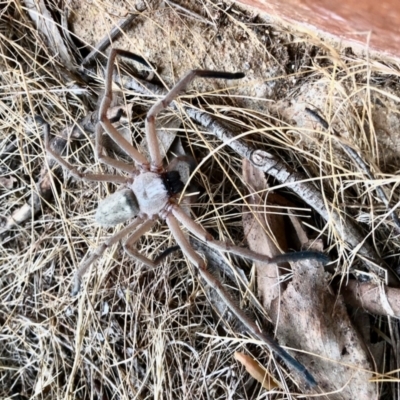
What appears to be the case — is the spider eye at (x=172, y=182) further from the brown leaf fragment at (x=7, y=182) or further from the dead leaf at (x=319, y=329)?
the brown leaf fragment at (x=7, y=182)

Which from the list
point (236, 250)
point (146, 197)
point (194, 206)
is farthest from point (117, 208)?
point (236, 250)

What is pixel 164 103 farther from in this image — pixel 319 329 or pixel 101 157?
pixel 319 329

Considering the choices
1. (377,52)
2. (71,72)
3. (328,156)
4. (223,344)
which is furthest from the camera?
(71,72)

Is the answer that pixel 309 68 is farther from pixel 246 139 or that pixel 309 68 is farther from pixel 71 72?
pixel 71 72

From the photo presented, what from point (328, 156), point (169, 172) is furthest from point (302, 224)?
point (169, 172)

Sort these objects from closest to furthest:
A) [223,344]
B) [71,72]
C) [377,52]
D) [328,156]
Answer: [377,52], [328,156], [223,344], [71,72]

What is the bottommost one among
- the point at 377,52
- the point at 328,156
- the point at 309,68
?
the point at 328,156
